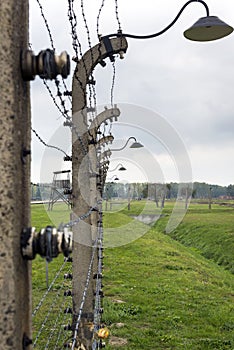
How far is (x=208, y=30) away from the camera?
461 centimetres

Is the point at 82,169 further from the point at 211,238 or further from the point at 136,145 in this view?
the point at 211,238

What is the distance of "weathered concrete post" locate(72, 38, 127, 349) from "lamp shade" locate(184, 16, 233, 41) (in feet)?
2.42

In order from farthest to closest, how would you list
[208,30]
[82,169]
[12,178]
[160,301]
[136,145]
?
1. [136,145]
2. [160,301]
3. [208,30]
4. [82,169]
5. [12,178]

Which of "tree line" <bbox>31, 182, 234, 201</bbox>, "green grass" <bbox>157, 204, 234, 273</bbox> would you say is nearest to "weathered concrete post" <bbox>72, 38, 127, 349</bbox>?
"tree line" <bbox>31, 182, 234, 201</bbox>

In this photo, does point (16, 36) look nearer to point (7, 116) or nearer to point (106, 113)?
point (7, 116)

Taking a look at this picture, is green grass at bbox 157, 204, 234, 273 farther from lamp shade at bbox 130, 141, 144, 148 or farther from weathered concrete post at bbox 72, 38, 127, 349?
weathered concrete post at bbox 72, 38, 127, 349

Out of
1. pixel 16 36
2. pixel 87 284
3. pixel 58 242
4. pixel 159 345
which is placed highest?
→ pixel 16 36

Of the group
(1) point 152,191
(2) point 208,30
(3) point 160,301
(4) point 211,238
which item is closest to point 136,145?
(3) point 160,301

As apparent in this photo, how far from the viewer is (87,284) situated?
13.8ft

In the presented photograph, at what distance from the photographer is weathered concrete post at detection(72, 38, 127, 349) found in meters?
4.19

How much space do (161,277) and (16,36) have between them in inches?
452

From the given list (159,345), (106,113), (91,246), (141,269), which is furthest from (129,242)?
(91,246)

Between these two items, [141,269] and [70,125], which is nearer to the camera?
[70,125]

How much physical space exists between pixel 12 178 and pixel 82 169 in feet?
9.58
